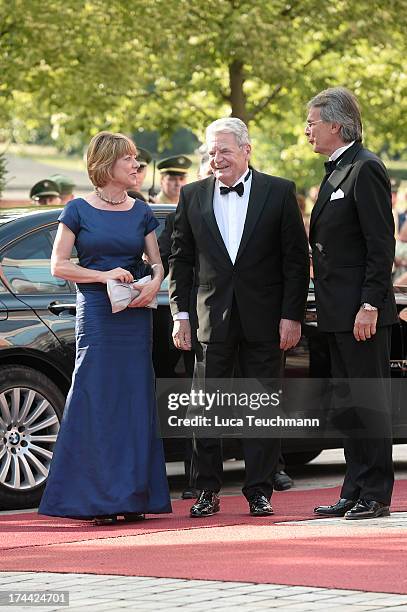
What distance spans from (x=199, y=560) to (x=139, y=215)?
2318 mm

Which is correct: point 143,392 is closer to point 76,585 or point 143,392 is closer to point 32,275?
point 32,275

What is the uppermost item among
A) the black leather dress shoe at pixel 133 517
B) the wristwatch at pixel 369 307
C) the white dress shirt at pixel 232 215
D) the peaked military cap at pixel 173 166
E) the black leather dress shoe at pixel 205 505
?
the peaked military cap at pixel 173 166

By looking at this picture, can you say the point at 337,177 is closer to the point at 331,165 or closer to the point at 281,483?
the point at 331,165

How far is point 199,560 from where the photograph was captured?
6621 millimetres

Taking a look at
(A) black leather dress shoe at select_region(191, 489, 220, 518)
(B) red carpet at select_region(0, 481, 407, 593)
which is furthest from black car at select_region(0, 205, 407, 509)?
(A) black leather dress shoe at select_region(191, 489, 220, 518)

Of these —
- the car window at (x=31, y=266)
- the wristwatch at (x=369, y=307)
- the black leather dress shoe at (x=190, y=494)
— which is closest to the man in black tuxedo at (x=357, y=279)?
the wristwatch at (x=369, y=307)

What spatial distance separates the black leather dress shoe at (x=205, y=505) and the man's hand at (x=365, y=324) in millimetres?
1269

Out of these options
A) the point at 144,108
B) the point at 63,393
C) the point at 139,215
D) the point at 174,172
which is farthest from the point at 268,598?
the point at 144,108

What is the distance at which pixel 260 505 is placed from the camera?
26.7 ft

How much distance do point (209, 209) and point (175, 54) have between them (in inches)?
492

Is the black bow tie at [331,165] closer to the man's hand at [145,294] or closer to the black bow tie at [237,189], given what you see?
the black bow tie at [237,189]

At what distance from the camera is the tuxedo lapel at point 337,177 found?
7.82m

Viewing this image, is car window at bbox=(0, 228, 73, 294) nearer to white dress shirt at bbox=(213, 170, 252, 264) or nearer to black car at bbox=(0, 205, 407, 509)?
black car at bbox=(0, 205, 407, 509)

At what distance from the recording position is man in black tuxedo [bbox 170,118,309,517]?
8.07 m
